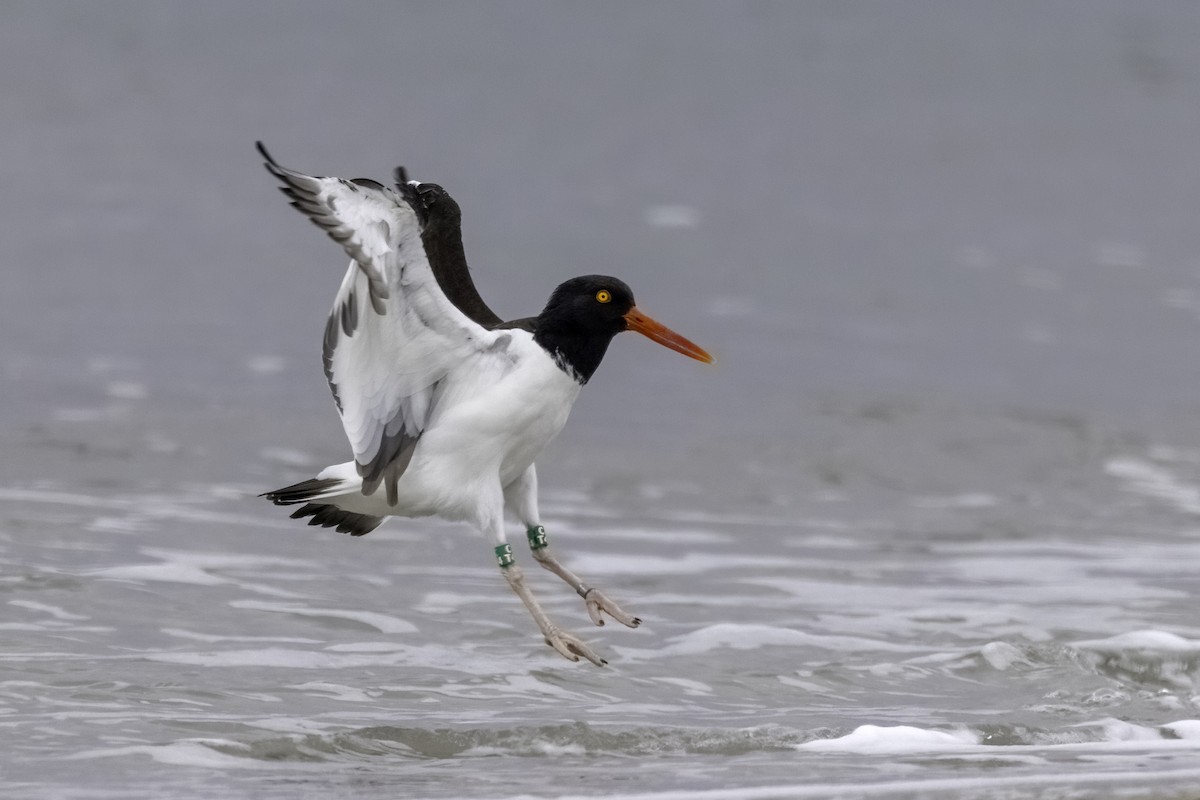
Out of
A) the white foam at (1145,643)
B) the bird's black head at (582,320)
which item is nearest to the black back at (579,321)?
the bird's black head at (582,320)

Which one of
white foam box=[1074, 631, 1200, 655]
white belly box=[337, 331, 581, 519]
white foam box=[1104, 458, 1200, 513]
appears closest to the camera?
white belly box=[337, 331, 581, 519]

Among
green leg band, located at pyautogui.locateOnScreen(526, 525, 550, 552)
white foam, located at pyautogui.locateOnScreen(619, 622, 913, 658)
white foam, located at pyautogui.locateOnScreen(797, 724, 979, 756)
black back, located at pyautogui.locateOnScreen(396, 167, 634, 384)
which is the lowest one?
Answer: white foam, located at pyautogui.locateOnScreen(797, 724, 979, 756)

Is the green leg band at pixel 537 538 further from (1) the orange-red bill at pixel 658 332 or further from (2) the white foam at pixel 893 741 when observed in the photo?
(2) the white foam at pixel 893 741

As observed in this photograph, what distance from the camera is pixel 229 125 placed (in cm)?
1858

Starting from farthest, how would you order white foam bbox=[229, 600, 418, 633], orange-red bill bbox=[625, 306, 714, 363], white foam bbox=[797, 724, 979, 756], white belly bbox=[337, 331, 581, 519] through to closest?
white foam bbox=[229, 600, 418, 633] < orange-red bill bbox=[625, 306, 714, 363] < white belly bbox=[337, 331, 581, 519] < white foam bbox=[797, 724, 979, 756]

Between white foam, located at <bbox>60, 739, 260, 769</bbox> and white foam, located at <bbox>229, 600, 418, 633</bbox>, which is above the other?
white foam, located at <bbox>229, 600, 418, 633</bbox>

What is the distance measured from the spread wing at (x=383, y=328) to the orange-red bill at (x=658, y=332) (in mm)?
478

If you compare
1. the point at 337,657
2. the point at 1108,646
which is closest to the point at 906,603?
the point at 1108,646

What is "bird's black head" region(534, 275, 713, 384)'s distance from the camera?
20.6 ft

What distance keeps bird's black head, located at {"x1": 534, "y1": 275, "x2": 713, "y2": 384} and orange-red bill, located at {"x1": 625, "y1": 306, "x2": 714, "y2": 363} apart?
0.09 feet

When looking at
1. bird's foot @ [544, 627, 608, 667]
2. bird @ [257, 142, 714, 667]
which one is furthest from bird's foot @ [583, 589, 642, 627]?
bird's foot @ [544, 627, 608, 667]

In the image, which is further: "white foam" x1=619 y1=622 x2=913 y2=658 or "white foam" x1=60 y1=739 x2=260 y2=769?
"white foam" x1=619 y1=622 x2=913 y2=658

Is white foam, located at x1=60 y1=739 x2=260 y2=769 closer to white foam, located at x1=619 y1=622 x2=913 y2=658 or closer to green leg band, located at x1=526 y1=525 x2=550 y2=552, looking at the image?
green leg band, located at x1=526 y1=525 x2=550 y2=552

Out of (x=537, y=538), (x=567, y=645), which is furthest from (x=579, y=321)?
(x=567, y=645)
